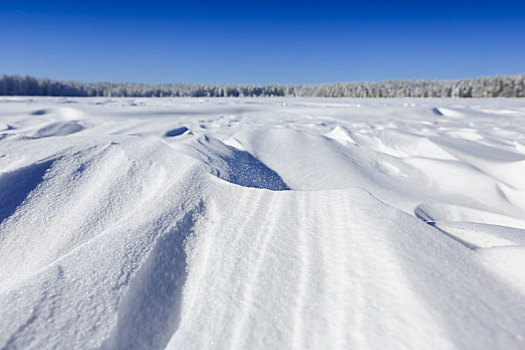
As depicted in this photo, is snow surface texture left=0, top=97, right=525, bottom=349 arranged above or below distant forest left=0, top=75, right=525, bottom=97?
below

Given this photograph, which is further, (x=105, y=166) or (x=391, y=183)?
(x=391, y=183)

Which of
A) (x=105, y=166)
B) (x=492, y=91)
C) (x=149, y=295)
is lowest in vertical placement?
(x=149, y=295)

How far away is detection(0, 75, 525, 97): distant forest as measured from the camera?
47.1ft

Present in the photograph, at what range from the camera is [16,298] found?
447 millimetres

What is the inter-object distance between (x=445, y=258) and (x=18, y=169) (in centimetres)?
125

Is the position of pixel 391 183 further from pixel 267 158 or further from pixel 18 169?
pixel 18 169

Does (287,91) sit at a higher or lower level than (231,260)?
higher

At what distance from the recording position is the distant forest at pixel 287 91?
47.1 feet

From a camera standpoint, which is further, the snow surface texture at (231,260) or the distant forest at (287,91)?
the distant forest at (287,91)

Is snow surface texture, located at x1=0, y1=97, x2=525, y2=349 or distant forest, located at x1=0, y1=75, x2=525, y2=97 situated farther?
distant forest, located at x1=0, y1=75, x2=525, y2=97

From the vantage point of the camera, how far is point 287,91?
831 inches

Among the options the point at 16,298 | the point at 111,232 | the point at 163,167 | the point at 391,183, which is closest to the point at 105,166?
the point at 163,167

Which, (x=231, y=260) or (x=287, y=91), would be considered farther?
(x=287, y=91)

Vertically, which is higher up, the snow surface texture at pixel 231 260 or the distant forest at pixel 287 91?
the distant forest at pixel 287 91
